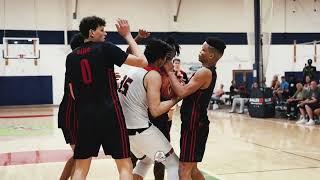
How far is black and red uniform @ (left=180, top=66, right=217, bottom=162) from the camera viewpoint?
4.33m

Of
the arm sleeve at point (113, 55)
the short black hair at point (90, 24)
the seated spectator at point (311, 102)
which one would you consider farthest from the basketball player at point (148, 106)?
the seated spectator at point (311, 102)

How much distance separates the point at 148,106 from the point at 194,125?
1.69 feet

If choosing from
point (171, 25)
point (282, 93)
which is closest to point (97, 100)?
point (282, 93)

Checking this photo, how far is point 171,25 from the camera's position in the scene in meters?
24.5

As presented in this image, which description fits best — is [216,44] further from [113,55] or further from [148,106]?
[113,55]

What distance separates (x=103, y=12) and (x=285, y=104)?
11.8m

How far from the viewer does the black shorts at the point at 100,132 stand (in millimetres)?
3885

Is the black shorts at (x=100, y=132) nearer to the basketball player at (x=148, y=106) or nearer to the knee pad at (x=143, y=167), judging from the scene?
the basketball player at (x=148, y=106)

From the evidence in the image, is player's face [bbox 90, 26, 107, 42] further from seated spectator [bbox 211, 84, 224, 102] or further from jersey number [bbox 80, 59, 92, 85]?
seated spectator [bbox 211, 84, 224, 102]

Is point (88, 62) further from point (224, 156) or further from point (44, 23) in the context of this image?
point (44, 23)

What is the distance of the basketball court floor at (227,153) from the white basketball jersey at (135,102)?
7.92 feet

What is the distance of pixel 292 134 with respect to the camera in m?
11.4

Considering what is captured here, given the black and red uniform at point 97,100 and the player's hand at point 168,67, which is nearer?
the black and red uniform at point 97,100

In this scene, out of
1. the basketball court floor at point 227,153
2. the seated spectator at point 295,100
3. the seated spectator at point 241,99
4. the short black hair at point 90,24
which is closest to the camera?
the short black hair at point 90,24
